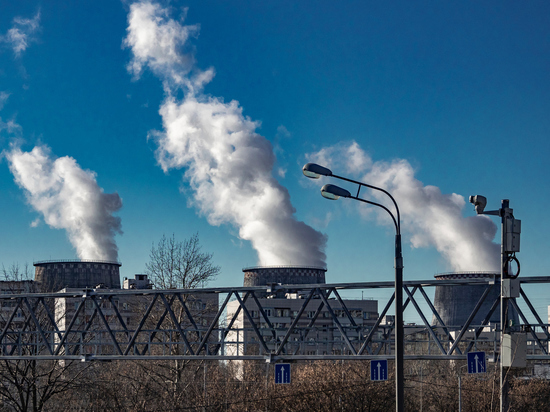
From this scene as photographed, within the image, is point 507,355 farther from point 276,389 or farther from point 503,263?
point 276,389

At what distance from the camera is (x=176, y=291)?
2114cm

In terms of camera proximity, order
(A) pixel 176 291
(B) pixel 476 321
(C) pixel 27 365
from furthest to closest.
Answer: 1. (B) pixel 476 321
2. (C) pixel 27 365
3. (A) pixel 176 291

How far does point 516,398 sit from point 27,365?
31020 mm

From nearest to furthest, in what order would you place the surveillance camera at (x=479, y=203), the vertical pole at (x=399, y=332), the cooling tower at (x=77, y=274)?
the surveillance camera at (x=479, y=203)
the vertical pole at (x=399, y=332)
the cooling tower at (x=77, y=274)

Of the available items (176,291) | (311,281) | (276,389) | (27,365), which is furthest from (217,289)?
(311,281)

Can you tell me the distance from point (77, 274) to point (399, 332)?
240 feet

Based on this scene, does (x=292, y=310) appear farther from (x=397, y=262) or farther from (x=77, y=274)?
(x=397, y=262)

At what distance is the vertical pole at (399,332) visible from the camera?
14555mm

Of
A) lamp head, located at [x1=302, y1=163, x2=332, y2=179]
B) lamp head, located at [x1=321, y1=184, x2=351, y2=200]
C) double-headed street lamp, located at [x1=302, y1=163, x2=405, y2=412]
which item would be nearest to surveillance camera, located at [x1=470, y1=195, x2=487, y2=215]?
double-headed street lamp, located at [x1=302, y1=163, x2=405, y2=412]

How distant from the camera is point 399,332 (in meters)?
14.7

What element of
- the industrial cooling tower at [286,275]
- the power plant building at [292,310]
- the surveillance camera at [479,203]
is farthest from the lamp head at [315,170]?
the industrial cooling tower at [286,275]

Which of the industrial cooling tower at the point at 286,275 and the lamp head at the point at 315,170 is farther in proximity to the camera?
the industrial cooling tower at the point at 286,275

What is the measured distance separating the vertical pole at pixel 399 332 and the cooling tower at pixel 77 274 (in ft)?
234

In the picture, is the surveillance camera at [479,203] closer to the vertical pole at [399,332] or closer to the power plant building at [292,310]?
the vertical pole at [399,332]
